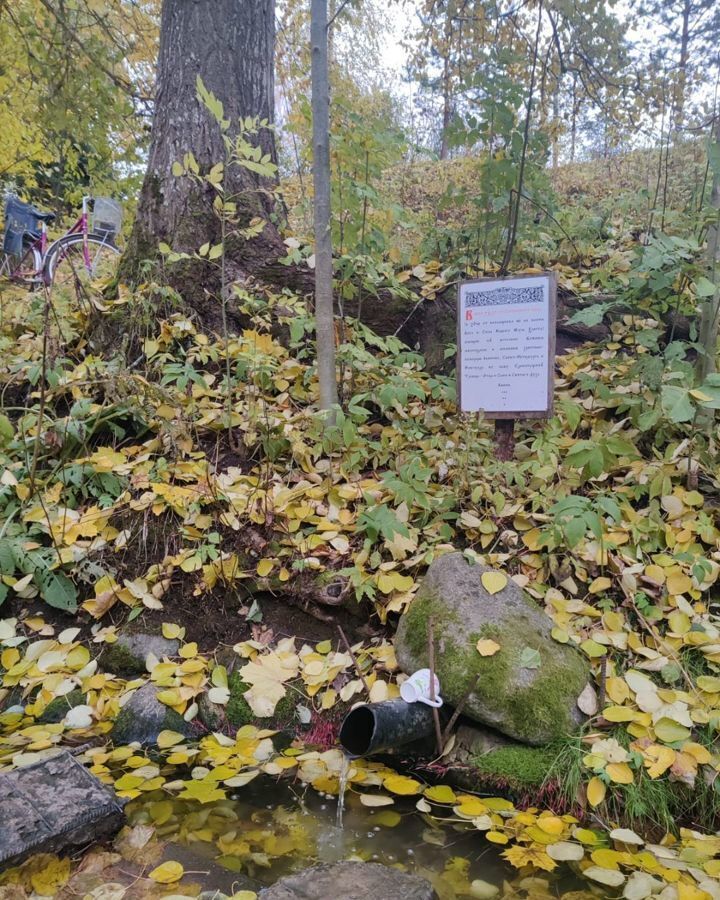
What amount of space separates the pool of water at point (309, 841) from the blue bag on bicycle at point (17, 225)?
22.3 feet

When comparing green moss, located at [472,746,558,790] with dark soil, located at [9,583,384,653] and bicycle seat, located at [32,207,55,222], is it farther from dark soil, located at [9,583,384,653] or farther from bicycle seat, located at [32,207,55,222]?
bicycle seat, located at [32,207,55,222]

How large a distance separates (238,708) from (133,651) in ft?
1.89

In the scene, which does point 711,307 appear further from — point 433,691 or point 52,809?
point 52,809

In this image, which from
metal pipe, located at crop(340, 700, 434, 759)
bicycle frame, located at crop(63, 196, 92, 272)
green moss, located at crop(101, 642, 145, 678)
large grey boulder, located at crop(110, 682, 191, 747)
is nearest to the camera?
metal pipe, located at crop(340, 700, 434, 759)

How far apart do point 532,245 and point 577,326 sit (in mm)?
957

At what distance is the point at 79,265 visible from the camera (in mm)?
5266

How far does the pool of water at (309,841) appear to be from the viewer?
1.68 metres

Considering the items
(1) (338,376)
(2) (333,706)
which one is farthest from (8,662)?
(1) (338,376)

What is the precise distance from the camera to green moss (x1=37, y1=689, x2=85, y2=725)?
2.47m

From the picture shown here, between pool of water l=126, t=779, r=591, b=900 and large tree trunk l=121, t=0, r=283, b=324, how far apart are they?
302 centimetres

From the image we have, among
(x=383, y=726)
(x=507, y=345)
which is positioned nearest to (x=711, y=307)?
(x=507, y=345)

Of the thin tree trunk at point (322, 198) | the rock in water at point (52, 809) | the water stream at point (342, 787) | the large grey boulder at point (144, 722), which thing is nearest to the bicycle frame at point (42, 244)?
the thin tree trunk at point (322, 198)

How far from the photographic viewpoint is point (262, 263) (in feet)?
14.3

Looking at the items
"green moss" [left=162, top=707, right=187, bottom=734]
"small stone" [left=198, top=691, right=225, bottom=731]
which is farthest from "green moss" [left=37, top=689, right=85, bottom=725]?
"small stone" [left=198, top=691, right=225, bottom=731]
